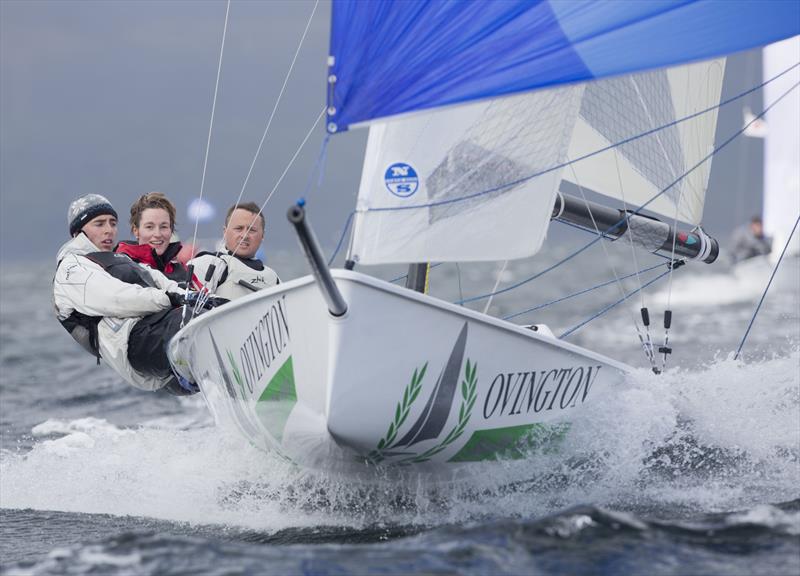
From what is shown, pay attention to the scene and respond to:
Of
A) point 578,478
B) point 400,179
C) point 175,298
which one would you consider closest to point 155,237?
point 175,298

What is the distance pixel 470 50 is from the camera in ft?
12.4

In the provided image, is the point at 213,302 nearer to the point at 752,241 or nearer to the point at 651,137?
the point at 651,137

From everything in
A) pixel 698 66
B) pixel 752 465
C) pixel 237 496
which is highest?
pixel 698 66

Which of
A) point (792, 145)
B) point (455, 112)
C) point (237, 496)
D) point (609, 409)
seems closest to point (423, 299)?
point (455, 112)

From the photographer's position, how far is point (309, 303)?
12.3ft

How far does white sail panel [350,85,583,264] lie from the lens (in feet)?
13.1

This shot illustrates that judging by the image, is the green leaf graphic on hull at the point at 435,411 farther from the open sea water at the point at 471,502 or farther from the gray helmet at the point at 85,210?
the gray helmet at the point at 85,210

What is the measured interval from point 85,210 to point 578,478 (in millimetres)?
2512

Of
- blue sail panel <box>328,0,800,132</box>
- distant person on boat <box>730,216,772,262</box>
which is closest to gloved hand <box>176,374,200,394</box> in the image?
blue sail panel <box>328,0,800,132</box>

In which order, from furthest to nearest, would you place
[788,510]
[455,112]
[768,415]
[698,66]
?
1. [698,66]
2. [768,415]
3. [455,112]
4. [788,510]

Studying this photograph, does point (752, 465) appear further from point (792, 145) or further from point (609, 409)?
point (792, 145)

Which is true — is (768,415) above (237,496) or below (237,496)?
above

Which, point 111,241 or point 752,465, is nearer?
point 752,465

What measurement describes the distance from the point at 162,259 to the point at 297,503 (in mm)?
1559
